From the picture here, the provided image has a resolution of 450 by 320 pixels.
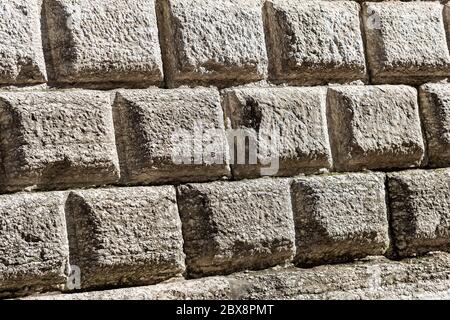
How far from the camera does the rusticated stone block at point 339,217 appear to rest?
409 centimetres

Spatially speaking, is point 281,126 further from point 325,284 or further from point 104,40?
point 104,40

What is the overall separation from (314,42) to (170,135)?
0.77 meters

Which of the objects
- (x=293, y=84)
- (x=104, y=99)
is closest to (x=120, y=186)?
(x=104, y=99)

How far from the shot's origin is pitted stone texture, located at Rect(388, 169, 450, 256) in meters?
4.32

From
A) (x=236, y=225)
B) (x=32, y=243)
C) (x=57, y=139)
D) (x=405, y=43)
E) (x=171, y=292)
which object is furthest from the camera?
(x=405, y=43)

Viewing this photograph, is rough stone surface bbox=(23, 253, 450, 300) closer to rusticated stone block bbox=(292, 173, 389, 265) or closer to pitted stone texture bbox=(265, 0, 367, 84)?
rusticated stone block bbox=(292, 173, 389, 265)

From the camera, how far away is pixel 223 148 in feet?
13.0

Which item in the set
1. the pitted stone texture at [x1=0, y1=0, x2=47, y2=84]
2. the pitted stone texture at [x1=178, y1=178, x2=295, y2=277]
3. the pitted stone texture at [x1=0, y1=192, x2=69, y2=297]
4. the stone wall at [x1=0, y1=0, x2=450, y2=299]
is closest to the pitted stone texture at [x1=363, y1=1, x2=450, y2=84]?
the stone wall at [x1=0, y1=0, x2=450, y2=299]

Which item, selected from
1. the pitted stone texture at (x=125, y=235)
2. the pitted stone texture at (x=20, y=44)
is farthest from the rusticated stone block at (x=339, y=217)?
the pitted stone texture at (x=20, y=44)

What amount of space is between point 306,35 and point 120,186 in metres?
1.01

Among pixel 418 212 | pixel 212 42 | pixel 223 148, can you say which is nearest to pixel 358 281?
pixel 418 212

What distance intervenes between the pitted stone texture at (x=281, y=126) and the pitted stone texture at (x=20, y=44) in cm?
76

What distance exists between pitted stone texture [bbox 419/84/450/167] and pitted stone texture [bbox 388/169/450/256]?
0.42ft

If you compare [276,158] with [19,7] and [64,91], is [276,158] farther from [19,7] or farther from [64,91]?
[19,7]
